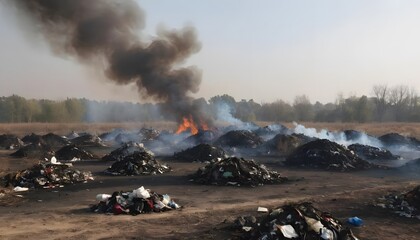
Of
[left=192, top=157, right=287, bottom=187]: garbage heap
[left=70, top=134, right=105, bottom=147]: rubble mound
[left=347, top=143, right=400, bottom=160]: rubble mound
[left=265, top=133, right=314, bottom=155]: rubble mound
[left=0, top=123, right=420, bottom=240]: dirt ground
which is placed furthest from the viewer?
[left=70, top=134, right=105, bottom=147]: rubble mound

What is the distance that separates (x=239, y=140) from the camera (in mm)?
38875

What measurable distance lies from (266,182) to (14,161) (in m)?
20.0

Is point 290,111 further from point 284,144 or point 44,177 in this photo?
point 44,177

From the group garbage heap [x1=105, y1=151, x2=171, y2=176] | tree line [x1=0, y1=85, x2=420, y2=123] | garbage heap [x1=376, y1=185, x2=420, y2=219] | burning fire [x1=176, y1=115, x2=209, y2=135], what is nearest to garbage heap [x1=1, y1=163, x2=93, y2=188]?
garbage heap [x1=105, y1=151, x2=171, y2=176]

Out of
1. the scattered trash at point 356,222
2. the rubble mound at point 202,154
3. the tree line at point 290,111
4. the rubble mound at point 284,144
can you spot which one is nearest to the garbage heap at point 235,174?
the scattered trash at point 356,222

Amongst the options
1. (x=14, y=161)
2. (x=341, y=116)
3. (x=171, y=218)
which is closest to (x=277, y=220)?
(x=171, y=218)

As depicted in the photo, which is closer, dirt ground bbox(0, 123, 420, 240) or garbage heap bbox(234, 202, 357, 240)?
garbage heap bbox(234, 202, 357, 240)

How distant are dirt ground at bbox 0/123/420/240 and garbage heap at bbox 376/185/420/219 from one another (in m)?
0.34

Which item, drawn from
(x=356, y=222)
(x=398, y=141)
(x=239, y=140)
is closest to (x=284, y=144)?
(x=239, y=140)

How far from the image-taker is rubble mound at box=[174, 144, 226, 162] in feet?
95.1

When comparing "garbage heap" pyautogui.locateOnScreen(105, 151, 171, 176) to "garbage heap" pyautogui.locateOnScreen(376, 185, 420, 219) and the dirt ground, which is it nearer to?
the dirt ground

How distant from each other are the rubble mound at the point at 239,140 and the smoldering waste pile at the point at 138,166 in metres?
15.5

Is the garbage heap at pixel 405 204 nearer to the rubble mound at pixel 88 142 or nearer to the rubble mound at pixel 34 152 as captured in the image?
the rubble mound at pixel 34 152

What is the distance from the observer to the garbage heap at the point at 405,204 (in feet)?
41.5
